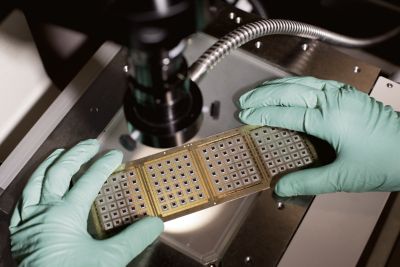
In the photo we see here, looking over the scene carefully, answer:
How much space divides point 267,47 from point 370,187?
514 mm

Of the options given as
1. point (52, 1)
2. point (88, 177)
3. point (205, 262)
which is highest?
point (52, 1)

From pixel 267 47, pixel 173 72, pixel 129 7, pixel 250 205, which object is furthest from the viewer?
pixel 267 47

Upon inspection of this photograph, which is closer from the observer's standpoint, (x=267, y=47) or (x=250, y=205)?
(x=250, y=205)

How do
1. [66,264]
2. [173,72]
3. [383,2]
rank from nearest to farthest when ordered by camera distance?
1. [173,72]
2. [66,264]
3. [383,2]

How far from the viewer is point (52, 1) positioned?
2.19 feet

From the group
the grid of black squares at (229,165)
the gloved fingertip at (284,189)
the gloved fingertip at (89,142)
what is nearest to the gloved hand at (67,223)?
the gloved fingertip at (89,142)

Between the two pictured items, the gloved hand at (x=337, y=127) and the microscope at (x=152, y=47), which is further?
the gloved hand at (x=337, y=127)

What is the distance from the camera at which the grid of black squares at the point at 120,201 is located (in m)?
1.16

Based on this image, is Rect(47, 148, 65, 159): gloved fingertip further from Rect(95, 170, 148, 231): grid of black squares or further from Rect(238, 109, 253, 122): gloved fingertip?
Rect(238, 109, 253, 122): gloved fingertip

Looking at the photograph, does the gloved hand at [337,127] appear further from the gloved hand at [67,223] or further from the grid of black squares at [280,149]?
the gloved hand at [67,223]

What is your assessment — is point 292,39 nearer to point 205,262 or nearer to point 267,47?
point 267,47

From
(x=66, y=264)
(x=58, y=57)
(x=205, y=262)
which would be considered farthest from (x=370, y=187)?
(x=58, y=57)

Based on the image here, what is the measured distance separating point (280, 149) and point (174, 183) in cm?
31

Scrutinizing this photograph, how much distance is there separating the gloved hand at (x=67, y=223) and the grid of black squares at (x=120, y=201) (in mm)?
38
